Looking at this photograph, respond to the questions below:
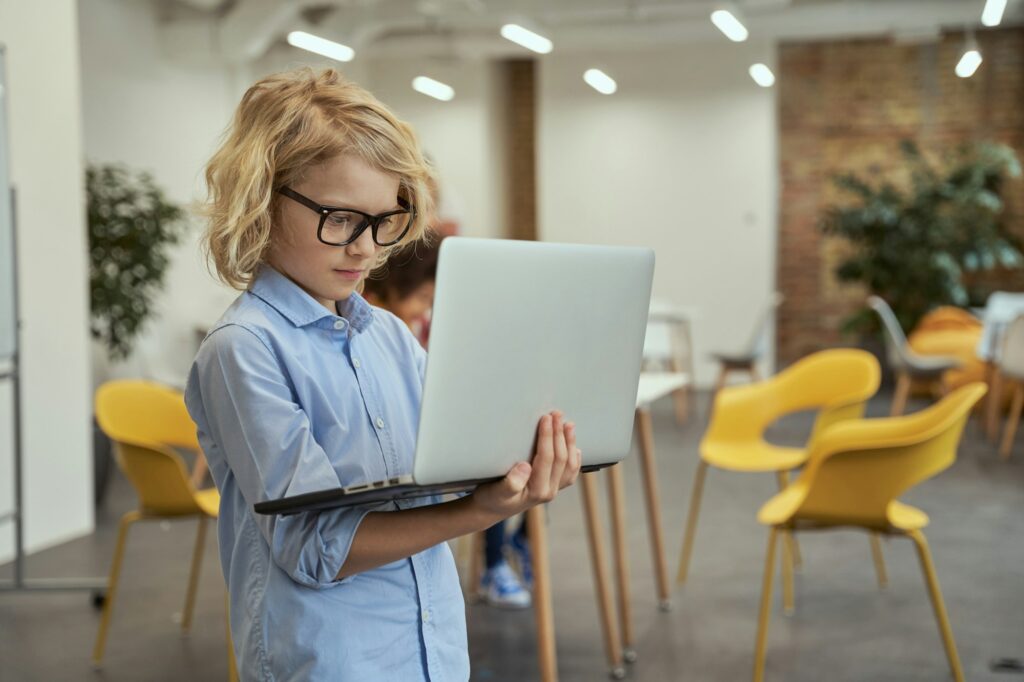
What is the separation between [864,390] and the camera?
12.7ft

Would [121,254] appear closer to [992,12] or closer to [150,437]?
[150,437]

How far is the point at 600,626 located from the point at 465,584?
576 millimetres

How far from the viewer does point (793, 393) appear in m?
4.18

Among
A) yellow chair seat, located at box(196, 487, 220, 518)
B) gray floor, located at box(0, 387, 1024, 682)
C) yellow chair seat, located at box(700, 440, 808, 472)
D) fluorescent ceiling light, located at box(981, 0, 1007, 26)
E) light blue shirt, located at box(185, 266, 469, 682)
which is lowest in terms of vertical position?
gray floor, located at box(0, 387, 1024, 682)

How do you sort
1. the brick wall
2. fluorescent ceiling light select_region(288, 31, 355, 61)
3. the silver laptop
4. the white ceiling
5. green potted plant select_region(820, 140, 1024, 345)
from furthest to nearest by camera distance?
1. the brick wall
2. green potted plant select_region(820, 140, 1024, 345)
3. the white ceiling
4. fluorescent ceiling light select_region(288, 31, 355, 61)
5. the silver laptop

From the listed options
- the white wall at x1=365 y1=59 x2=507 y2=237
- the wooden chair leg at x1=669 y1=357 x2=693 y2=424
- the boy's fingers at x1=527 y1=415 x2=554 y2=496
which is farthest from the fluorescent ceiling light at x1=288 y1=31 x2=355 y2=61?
the boy's fingers at x1=527 y1=415 x2=554 y2=496

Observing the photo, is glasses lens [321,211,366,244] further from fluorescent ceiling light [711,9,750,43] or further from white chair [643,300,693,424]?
fluorescent ceiling light [711,9,750,43]

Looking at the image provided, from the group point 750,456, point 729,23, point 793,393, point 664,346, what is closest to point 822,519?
point 750,456

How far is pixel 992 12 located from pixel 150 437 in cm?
731

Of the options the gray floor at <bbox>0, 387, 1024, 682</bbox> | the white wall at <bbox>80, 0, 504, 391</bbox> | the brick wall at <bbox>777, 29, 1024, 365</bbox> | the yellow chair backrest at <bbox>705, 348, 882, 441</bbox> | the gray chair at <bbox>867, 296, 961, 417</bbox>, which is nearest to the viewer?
the gray floor at <bbox>0, 387, 1024, 682</bbox>

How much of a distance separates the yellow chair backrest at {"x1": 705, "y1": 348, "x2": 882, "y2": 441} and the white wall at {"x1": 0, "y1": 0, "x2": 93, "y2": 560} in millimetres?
2654

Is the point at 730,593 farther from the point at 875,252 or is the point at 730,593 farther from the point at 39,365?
the point at 875,252

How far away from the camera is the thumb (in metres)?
1.17

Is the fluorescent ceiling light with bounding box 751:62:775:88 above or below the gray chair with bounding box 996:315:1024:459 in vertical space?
above
